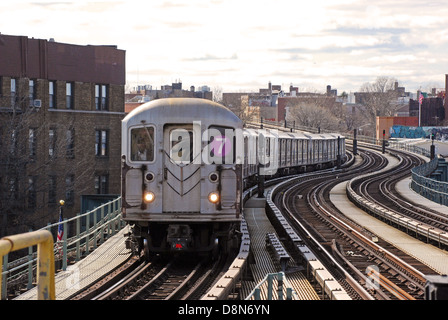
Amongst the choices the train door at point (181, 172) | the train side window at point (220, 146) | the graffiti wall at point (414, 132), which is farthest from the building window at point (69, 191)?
the graffiti wall at point (414, 132)

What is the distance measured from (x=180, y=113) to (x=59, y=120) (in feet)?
97.5

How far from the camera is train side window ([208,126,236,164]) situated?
605 inches

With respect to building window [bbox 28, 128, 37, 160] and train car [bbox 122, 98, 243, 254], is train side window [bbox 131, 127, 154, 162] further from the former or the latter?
building window [bbox 28, 128, 37, 160]

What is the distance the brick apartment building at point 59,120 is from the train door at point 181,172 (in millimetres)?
22411

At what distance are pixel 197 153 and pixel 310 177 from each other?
3537 centimetres

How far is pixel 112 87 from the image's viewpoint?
46.7 meters

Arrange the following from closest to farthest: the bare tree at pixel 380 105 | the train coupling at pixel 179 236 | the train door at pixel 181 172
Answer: the train door at pixel 181 172, the train coupling at pixel 179 236, the bare tree at pixel 380 105

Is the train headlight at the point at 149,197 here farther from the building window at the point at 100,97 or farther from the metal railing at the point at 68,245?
the building window at the point at 100,97

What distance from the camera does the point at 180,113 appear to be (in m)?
15.4

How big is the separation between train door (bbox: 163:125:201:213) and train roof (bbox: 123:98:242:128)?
20 centimetres

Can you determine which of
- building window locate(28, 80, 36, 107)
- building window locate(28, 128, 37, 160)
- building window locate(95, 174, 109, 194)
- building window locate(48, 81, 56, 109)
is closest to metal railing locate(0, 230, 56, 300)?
building window locate(28, 128, 37, 160)

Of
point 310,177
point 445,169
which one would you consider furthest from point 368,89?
point 310,177

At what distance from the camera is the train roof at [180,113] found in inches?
603

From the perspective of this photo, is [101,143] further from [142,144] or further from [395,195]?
[142,144]
